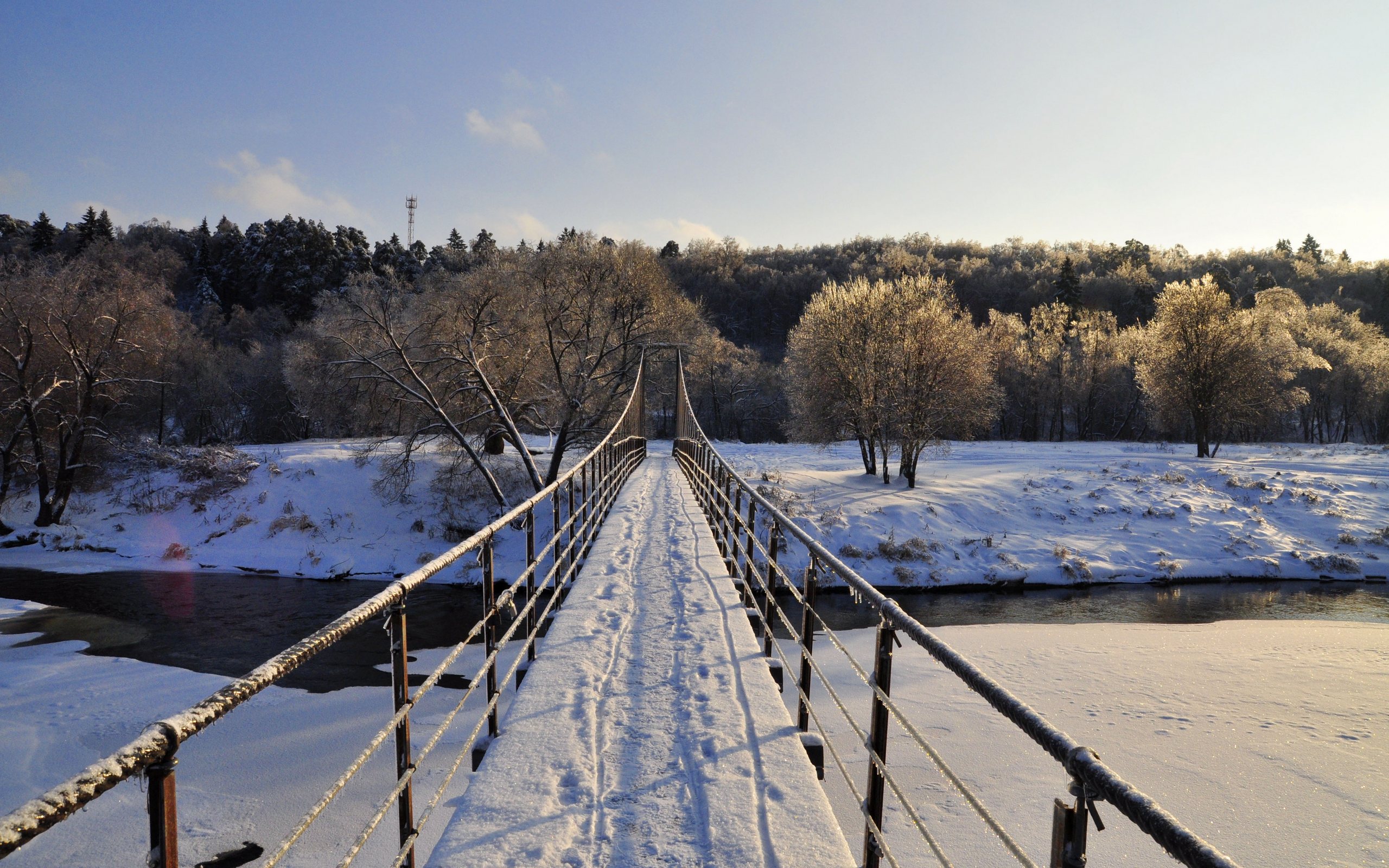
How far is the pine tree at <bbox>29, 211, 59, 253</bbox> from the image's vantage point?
212 feet

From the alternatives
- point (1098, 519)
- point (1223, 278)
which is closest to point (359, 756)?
point (1098, 519)

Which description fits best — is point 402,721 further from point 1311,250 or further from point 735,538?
point 1311,250

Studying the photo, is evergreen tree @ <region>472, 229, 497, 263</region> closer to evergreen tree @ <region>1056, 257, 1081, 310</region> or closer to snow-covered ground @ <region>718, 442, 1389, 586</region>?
snow-covered ground @ <region>718, 442, 1389, 586</region>

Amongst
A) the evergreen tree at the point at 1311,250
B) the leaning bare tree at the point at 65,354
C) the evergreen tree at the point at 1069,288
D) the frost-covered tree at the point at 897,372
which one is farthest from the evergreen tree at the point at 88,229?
the evergreen tree at the point at 1311,250

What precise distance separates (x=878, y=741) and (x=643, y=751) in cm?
128

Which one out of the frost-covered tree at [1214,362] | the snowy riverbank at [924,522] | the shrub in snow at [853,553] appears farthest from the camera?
the frost-covered tree at [1214,362]

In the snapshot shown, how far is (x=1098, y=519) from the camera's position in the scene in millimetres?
20562

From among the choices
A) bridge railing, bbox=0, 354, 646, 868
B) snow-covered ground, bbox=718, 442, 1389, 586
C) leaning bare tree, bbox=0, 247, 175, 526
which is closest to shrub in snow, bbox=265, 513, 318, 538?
leaning bare tree, bbox=0, 247, 175, 526

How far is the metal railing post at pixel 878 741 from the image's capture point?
7.20 ft

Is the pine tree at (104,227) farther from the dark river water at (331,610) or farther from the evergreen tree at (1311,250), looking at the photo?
the evergreen tree at (1311,250)

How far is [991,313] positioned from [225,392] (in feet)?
159

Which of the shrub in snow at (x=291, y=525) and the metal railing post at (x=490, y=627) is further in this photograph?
the shrub in snow at (x=291, y=525)

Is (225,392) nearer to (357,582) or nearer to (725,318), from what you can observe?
(357,582)

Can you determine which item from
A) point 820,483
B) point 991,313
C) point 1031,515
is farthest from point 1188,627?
point 991,313
